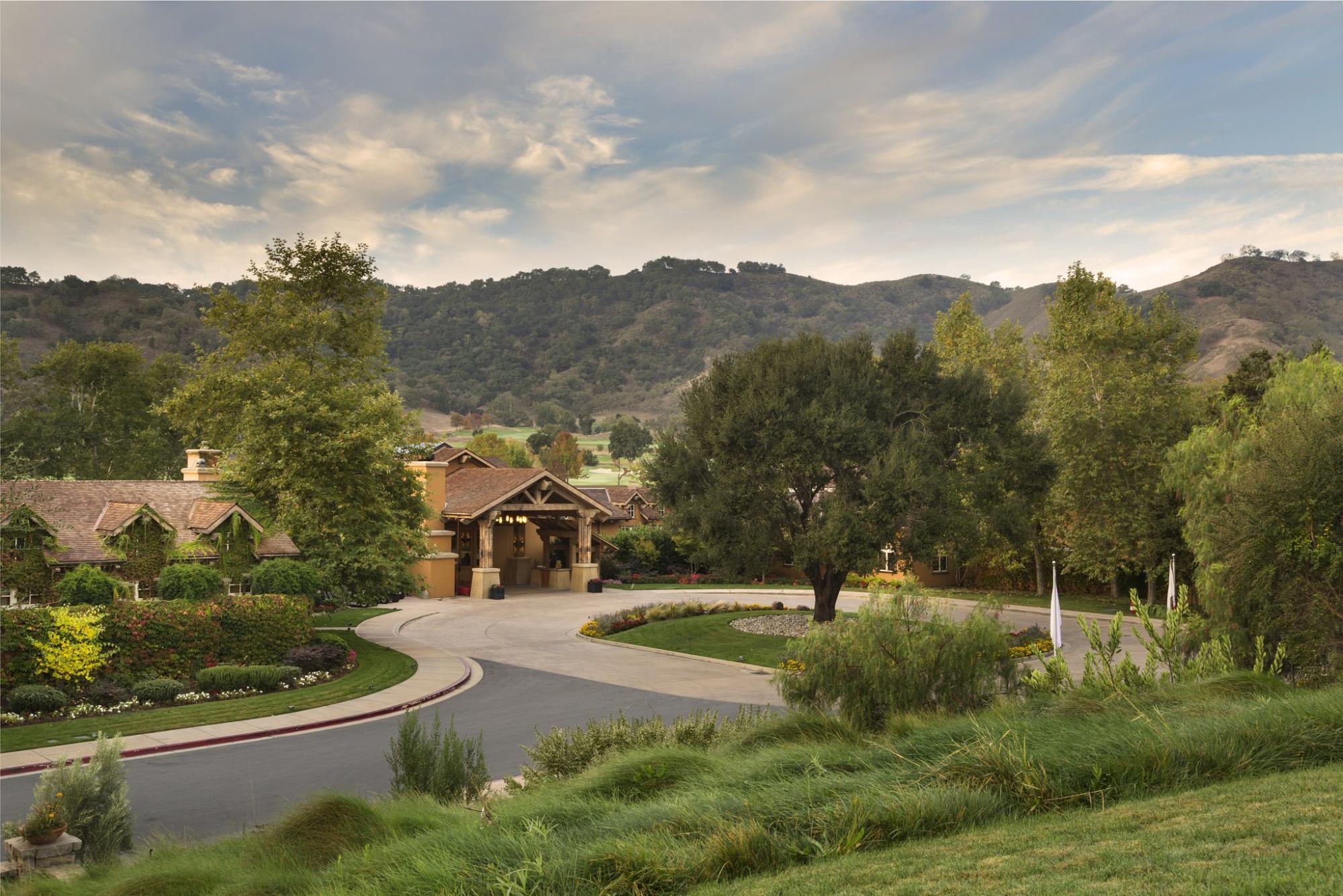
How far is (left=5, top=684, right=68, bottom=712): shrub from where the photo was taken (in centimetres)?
A: 1961

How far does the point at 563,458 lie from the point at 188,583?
10054 centimetres

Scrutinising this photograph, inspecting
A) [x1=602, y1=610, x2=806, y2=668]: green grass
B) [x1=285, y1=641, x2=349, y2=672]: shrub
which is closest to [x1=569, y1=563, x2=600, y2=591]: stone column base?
[x1=602, y1=610, x2=806, y2=668]: green grass

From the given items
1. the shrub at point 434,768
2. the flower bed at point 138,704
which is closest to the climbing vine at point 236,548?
the flower bed at point 138,704

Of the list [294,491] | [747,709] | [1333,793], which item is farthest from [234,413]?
[1333,793]

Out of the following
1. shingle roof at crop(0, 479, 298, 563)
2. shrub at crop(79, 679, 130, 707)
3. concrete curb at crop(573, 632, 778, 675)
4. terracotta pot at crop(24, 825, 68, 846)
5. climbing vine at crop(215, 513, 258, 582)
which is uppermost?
shingle roof at crop(0, 479, 298, 563)

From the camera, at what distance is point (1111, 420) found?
132 ft

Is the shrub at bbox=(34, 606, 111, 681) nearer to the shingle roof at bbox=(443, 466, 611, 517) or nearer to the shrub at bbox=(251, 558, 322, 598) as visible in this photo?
the shrub at bbox=(251, 558, 322, 598)

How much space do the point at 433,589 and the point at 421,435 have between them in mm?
10778

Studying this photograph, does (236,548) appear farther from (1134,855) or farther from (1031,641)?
(1134,855)

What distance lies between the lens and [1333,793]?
24.7 ft

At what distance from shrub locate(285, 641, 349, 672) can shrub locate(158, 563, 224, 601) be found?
2.82m

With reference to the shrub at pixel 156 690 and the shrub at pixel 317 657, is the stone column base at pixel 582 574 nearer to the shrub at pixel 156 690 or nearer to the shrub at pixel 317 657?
the shrub at pixel 317 657

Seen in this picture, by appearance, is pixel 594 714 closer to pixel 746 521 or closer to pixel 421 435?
pixel 746 521

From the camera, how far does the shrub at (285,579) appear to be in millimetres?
26875
